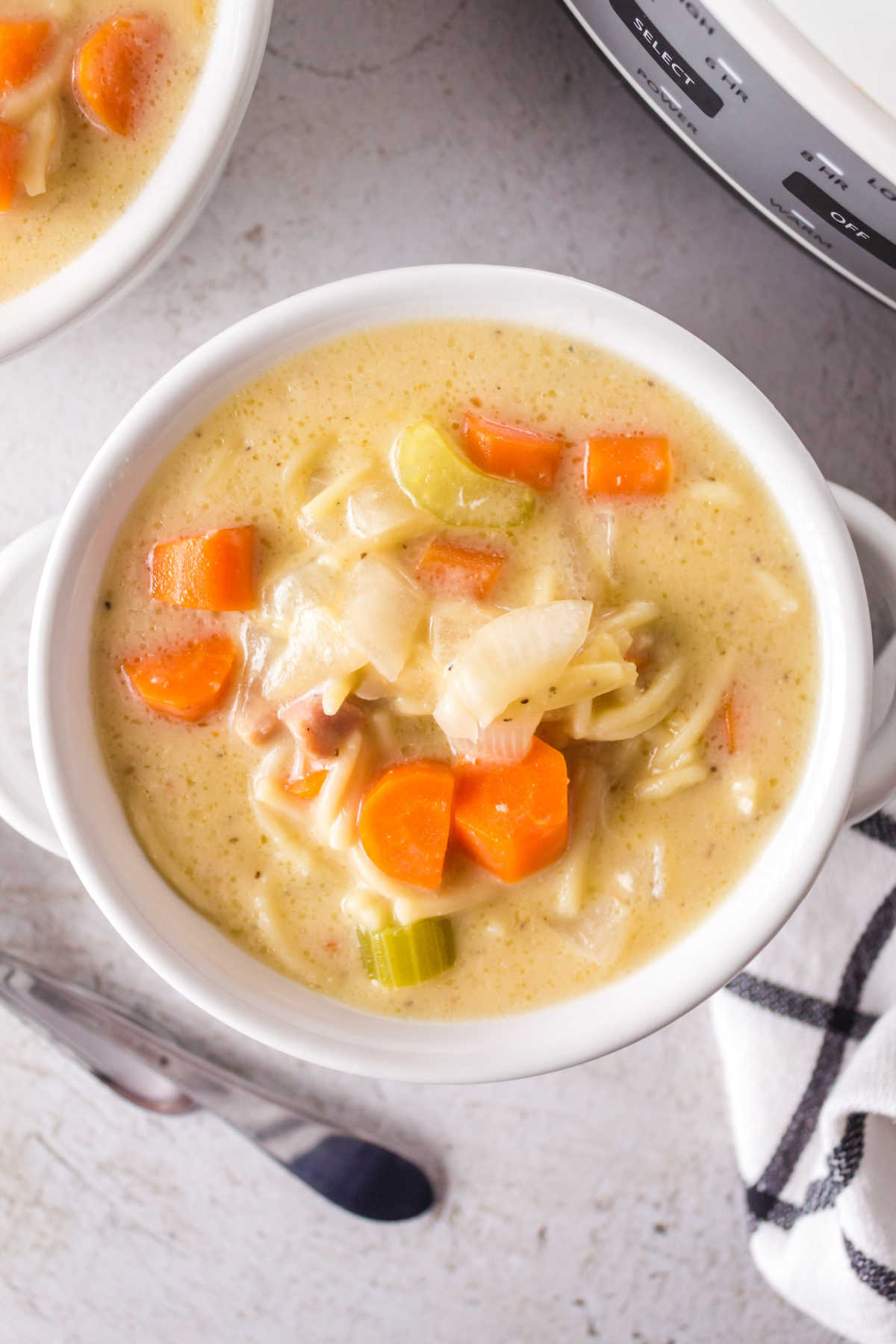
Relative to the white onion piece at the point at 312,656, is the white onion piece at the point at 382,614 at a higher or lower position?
higher

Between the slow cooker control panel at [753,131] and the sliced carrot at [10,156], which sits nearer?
the slow cooker control panel at [753,131]

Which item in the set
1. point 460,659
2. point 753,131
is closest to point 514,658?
point 460,659

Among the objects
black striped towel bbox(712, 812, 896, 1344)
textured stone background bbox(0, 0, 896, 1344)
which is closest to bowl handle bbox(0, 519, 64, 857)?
textured stone background bbox(0, 0, 896, 1344)

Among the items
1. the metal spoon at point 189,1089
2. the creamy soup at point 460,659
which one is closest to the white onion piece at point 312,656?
the creamy soup at point 460,659

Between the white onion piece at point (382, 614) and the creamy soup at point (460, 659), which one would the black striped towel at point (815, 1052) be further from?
the white onion piece at point (382, 614)

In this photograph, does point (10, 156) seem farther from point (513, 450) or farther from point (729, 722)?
point (729, 722)

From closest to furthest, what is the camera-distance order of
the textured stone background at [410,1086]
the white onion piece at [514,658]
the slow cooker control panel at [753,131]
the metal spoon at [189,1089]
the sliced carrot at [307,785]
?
the slow cooker control panel at [753,131]
the white onion piece at [514,658]
the sliced carrot at [307,785]
the textured stone background at [410,1086]
the metal spoon at [189,1089]

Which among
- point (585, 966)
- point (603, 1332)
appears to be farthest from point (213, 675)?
point (603, 1332)
